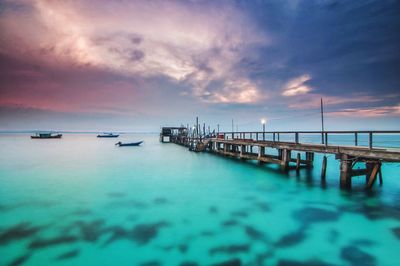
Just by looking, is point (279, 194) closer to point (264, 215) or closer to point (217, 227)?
point (264, 215)

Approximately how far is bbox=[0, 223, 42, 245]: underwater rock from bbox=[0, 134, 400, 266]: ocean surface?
43 millimetres

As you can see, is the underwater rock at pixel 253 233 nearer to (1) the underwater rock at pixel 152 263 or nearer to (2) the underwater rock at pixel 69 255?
(1) the underwater rock at pixel 152 263

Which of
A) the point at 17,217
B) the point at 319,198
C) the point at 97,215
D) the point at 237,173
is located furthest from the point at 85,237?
the point at 237,173

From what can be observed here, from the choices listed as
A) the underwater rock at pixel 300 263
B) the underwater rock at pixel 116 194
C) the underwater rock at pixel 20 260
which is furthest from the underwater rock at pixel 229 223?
the underwater rock at pixel 116 194

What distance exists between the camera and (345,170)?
1313cm

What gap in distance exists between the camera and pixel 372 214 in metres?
10.1

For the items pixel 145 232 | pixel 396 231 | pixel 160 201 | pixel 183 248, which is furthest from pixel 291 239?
pixel 160 201

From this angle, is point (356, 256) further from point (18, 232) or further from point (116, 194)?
point (116, 194)

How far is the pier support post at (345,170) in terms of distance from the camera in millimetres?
12780

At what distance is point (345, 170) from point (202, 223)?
10.1 meters

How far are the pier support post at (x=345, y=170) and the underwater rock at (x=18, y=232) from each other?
661 inches

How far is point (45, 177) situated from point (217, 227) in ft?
63.7

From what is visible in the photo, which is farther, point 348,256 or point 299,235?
point 299,235

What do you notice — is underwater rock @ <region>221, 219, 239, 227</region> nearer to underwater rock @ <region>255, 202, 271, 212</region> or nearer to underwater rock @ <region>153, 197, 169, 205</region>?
underwater rock @ <region>255, 202, 271, 212</region>
